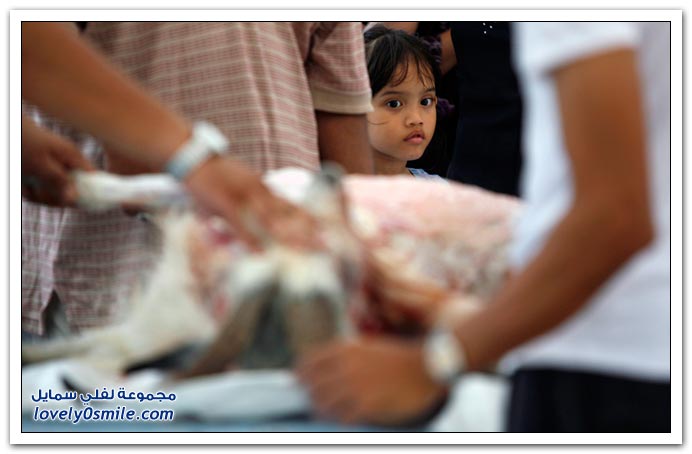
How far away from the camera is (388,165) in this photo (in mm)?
1316

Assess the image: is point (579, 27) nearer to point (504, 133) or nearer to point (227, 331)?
point (227, 331)

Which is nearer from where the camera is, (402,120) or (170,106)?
(170,106)

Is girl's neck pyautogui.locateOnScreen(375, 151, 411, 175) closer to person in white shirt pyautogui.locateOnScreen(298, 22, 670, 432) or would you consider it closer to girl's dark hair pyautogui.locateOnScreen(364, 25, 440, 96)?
girl's dark hair pyautogui.locateOnScreen(364, 25, 440, 96)

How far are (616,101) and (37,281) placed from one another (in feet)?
1.93

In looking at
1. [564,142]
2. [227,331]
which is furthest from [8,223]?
[564,142]

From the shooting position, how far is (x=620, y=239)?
0.71m

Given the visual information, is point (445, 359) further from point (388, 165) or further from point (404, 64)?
point (404, 64)

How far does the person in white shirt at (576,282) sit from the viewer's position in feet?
2.33

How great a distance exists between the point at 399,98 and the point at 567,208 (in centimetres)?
63

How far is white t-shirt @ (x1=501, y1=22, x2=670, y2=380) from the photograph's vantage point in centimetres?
73

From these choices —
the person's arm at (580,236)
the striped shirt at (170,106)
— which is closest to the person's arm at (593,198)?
the person's arm at (580,236)

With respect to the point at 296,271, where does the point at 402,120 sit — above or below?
above
